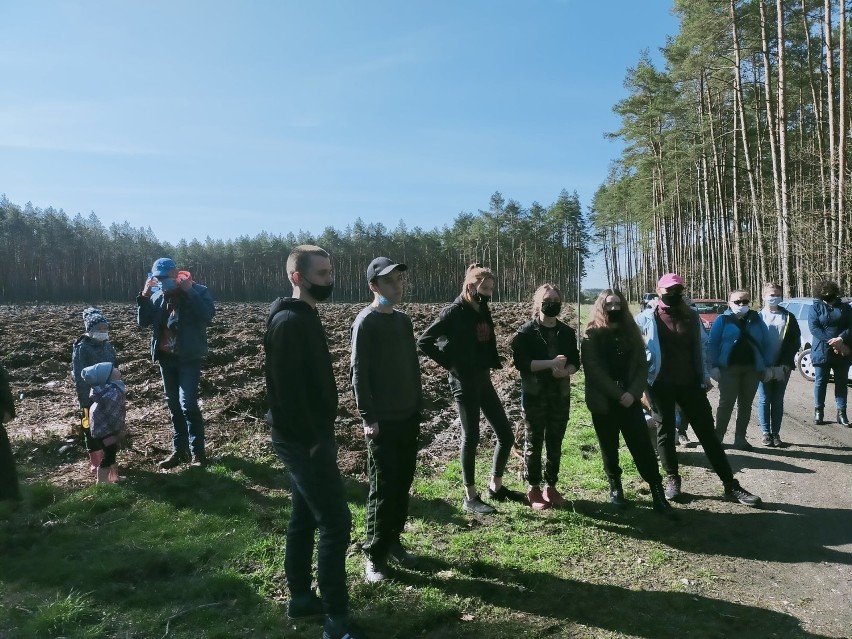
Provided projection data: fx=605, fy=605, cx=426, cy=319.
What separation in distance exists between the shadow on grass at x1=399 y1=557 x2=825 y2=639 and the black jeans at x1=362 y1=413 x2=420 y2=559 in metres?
0.30

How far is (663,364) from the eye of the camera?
5.39 metres

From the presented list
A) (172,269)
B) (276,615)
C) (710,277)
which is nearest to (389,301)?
(276,615)

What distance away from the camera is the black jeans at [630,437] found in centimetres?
509

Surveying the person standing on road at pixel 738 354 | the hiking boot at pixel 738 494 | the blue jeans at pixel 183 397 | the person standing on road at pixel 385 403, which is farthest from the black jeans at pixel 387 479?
the person standing on road at pixel 738 354

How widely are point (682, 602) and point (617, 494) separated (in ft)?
5.21

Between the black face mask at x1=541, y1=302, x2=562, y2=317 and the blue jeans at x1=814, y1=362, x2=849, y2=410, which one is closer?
the black face mask at x1=541, y1=302, x2=562, y2=317

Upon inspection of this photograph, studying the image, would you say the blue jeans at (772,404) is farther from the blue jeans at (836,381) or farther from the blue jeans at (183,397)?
the blue jeans at (183,397)

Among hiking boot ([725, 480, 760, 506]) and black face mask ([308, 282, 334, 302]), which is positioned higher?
black face mask ([308, 282, 334, 302])

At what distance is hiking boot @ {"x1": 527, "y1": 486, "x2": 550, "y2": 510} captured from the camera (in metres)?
5.14

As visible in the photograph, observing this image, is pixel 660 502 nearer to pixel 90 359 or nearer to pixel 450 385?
pixel 450 385

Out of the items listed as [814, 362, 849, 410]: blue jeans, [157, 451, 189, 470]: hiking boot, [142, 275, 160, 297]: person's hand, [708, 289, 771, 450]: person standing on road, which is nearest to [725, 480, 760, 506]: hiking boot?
[708, 289, 771, 450]: person standing on road

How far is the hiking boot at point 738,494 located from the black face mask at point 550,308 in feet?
7.23

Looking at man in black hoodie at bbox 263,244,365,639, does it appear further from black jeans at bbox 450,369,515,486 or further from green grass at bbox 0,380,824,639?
black jeans at bbox 450,369,515,486

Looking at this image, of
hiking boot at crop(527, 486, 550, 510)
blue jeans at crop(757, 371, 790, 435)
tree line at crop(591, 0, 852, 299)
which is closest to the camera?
hiking boot at crop(527, 486, 550, 510)
